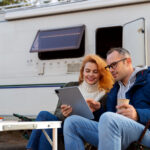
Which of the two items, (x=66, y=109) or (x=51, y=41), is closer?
(x=66, y=109)

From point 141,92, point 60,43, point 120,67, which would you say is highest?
point 60,43

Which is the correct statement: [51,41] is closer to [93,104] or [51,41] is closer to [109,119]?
[93,104]

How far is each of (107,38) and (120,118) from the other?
360cm

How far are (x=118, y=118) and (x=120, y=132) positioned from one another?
10cm

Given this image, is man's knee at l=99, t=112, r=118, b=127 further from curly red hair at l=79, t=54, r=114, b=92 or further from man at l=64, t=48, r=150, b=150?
curly red hair at l=79, t=54, r=114, b=92

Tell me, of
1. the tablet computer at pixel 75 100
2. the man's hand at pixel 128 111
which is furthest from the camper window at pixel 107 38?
the man's hand at pixel 128 111

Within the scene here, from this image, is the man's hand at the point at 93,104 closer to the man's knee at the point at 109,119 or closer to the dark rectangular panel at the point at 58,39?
the man's knee at the point at 109,119

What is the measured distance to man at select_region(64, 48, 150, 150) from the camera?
7.09 ft

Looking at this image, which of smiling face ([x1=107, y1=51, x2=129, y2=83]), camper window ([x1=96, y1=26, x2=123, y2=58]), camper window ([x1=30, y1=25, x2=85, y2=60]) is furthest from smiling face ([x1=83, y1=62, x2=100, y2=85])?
camper window ([x1=96, y1=26, x2=123, y2=58])

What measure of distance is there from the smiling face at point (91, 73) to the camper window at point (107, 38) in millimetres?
1955

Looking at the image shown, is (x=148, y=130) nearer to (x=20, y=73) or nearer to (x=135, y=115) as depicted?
(x=135, y=115)

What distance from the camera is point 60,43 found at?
17.5 ft

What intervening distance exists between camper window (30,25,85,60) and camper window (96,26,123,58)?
11.3 inches

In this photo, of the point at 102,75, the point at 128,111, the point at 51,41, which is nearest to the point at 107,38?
the point at 51,41
